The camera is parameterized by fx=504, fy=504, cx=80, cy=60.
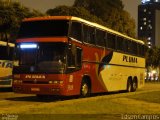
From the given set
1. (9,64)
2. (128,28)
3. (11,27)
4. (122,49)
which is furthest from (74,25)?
(128,28)

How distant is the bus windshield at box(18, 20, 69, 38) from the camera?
70.3ft

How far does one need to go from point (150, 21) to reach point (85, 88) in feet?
518

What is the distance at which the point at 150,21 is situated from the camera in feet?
585

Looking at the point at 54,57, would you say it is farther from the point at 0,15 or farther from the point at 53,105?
the point at 0,15

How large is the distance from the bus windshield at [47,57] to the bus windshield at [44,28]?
1.97 feet

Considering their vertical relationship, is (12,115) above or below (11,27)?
below

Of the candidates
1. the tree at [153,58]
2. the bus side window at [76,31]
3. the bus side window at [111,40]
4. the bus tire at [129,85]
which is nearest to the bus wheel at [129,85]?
the bus tire at [129,85]

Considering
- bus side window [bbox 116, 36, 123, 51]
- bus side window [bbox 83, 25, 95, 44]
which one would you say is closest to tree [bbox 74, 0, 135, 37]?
bus side window [bbox 116, 36, 123, 51]

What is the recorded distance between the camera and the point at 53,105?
1703cm

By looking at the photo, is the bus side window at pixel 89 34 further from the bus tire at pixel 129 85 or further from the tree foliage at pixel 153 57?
the tree foliage at pixel 153 57

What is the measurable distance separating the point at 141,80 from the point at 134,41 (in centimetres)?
344

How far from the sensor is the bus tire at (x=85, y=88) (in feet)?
75.2

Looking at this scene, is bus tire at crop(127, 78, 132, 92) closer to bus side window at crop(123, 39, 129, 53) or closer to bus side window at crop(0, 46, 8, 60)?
bus side window at crop(123, 39, 129, 53)

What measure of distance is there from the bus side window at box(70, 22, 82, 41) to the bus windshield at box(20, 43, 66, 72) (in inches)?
41.8
